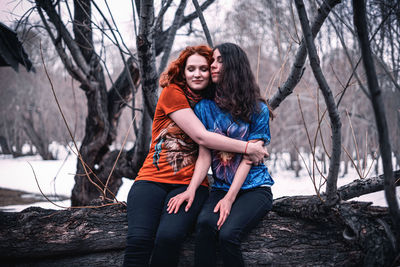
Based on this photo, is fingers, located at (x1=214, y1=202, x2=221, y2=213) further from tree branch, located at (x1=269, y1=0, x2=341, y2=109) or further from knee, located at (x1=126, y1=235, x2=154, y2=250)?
tree branch, located at (x1=269, y1=0, x2=341, y2=109)

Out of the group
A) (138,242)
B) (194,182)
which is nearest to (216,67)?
(194,182)

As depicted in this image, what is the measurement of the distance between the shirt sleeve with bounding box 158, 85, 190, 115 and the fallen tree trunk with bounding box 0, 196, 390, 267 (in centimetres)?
72

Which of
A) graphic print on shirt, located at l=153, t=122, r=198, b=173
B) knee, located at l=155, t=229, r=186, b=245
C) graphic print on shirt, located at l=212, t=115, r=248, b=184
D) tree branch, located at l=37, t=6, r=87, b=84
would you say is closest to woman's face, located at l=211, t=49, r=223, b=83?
graphic print on shirt, located at l=212, t=115, r=248, b=184

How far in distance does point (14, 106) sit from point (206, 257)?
2381 cm

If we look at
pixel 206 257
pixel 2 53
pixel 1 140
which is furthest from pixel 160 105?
pixel 1 140

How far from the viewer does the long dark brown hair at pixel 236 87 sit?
5.58ft

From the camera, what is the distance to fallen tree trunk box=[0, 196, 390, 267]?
1.49 m

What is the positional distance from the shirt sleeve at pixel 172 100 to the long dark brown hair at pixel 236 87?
0.22 metres

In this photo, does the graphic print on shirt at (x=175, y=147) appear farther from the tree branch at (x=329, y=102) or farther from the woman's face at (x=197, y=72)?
the tree branch at (x=329, y=102)

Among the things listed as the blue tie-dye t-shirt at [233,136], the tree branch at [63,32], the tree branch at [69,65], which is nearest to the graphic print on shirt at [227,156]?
the blue tie-dye t-shirt at [233,136]

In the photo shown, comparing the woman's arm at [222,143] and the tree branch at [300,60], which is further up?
the tree branch at [300,60]

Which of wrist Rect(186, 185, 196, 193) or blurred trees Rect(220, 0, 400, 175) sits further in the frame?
blurred trees Rect(220, 0, 400, 175)

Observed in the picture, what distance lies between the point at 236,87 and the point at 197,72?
0.88 ft

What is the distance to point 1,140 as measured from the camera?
2262 centimetres
